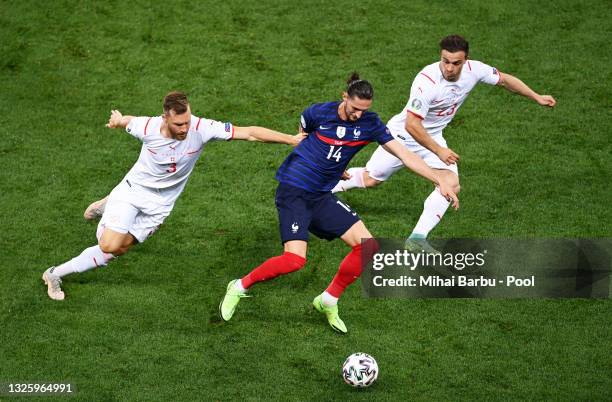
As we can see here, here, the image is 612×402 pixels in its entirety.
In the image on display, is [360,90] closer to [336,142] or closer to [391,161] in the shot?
[336,142]

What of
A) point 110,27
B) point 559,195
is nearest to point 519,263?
point 559,195

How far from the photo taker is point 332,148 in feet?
31.6

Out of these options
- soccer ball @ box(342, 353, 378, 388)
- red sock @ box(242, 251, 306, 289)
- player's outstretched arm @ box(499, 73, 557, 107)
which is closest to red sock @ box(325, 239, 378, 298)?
red sock @ box(242, 251, 306, 289)

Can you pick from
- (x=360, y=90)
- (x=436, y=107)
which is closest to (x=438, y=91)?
(x=436, y=107)

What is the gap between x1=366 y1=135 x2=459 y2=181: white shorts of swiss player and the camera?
37.0 feet

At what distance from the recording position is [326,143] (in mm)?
9641

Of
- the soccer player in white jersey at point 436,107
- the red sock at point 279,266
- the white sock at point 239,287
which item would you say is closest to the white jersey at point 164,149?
the white sock at point 239,287

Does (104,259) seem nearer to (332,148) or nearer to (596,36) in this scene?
(332,148)

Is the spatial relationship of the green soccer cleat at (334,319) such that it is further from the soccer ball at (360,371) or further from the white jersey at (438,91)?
the white jersey at (438,91)

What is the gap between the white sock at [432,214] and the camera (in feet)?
36.1

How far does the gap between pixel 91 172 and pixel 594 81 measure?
23.3 ft

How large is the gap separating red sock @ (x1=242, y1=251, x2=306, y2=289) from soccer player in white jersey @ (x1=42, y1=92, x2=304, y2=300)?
1.08 meters

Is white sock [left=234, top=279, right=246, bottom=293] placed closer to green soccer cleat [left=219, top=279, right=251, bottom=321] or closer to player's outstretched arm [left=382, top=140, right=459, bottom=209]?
green soccer cleat [left=219, top=279, right=251, bottom=321]

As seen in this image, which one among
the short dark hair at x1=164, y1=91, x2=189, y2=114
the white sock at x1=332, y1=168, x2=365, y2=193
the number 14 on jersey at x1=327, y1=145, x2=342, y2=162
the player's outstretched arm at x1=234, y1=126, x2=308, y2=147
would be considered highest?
the short dark hair at x1=164, y1=91, x2=189, y2=114
